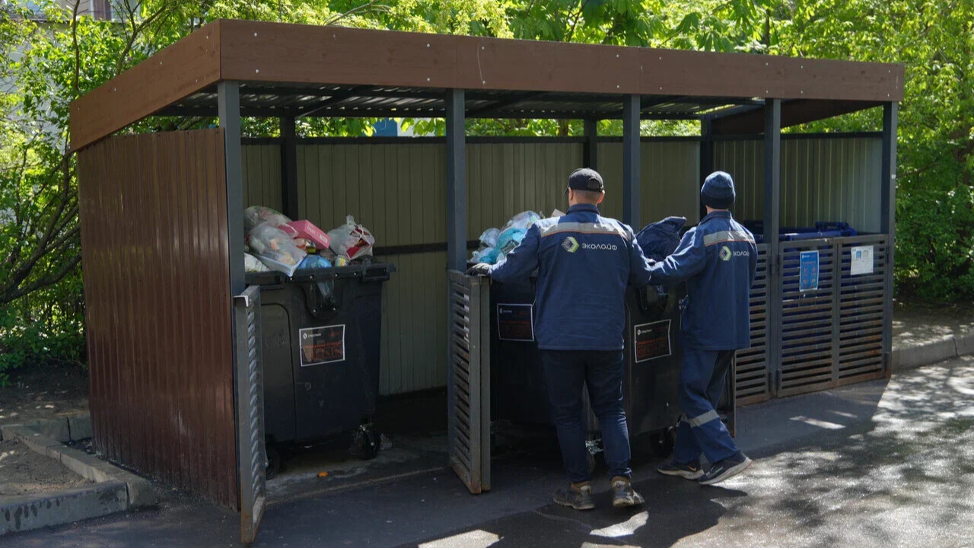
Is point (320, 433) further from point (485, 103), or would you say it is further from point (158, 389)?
point (485, 103)

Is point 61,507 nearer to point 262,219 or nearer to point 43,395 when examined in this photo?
point 262,219

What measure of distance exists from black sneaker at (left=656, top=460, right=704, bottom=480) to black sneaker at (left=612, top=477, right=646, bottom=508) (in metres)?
0.67

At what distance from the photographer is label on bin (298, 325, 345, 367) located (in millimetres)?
6062

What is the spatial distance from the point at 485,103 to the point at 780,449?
11.0 ft

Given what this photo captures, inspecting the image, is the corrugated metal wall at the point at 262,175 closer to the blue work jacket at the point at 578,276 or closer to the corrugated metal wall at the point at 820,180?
the blue work jacket at the point at 578,276

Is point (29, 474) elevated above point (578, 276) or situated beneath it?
situated beneath

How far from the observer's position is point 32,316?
8914 mm

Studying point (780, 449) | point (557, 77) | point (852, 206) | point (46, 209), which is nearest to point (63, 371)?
point (46, 209)

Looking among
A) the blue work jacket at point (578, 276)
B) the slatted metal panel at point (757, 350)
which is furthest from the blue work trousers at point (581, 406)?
the slatted metal panel at point (757, 350)

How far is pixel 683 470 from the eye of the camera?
6156mm

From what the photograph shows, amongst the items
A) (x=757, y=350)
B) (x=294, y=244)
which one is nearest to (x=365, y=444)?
(x=294, y=244)

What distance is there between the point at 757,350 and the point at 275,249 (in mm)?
4042

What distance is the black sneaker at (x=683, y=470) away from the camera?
240 inches

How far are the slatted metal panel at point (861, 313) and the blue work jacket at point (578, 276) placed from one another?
12.0 ft
